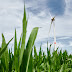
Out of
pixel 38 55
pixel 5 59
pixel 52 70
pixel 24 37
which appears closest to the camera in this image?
pixel 24 37

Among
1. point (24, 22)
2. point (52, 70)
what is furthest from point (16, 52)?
point (52, 70)

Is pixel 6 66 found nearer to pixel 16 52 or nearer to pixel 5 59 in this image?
pixel 5 59

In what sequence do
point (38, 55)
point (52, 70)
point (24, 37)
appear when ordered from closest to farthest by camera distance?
1. point (24, 37)
2. point (52, 70)
3. point (38, 55)

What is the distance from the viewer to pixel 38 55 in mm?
1835

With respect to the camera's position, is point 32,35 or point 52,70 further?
point 52,70

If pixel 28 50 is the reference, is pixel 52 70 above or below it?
below

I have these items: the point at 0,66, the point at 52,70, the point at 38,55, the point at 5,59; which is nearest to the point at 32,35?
the point at 5,59

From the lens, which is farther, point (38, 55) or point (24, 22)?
point (38, 55)

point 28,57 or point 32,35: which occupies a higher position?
point 32,35

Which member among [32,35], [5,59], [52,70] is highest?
[32,35]

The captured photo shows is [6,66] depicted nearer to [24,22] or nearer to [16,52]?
[16,52]

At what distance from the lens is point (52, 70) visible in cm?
144

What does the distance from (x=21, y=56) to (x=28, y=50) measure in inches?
1.8

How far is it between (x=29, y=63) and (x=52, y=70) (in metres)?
0.82
